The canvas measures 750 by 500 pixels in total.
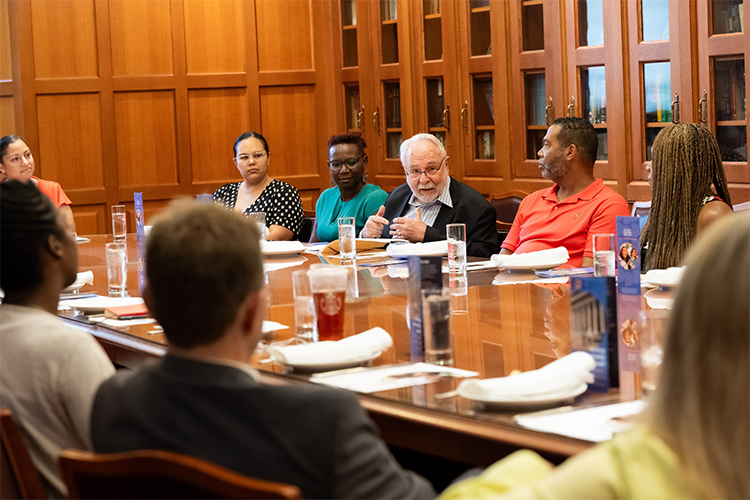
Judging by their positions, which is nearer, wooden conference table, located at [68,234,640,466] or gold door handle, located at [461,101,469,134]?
wooden conference table, located at [68,234,640,466]

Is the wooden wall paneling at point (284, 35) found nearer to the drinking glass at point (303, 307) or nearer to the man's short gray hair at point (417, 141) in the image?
the man's short gray hair at point (417, 141)

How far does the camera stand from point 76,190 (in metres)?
6.63

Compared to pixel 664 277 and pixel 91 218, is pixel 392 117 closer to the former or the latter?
pixel 91 218

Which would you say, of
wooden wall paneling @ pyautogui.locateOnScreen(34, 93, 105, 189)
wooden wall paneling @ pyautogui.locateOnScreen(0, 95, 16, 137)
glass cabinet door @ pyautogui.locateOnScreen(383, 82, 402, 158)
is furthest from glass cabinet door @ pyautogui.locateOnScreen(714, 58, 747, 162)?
wooden wall paneling @ pyautogui.locateOnScreen(0, 95, 16, 137)

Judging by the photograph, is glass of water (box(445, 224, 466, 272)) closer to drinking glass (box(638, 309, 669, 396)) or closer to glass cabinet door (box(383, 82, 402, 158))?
drinking glass (box(638, 309, 669, 396))

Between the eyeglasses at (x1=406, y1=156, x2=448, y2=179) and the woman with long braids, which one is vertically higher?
the eyeglasses at (x1=406, y1=156, x2=448, y2=179)

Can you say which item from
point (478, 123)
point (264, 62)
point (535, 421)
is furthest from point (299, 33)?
point (535, 421)

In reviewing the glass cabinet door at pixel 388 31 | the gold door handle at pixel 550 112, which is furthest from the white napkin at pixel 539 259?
the glass cabinet door at pixel 388 31

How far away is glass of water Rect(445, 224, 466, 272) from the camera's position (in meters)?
2.82

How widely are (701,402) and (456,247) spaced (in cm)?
197

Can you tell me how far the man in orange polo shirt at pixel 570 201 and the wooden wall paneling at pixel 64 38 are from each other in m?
3.89

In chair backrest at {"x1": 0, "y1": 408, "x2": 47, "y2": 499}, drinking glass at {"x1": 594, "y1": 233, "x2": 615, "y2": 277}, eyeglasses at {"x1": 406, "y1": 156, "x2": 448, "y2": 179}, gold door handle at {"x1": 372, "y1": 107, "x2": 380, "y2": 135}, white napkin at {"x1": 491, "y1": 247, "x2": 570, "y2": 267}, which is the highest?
gold door handle at {"x1": 372, "y1": 107, "x2": 380, "y2": 135}

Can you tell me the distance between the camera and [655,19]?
4660 mm

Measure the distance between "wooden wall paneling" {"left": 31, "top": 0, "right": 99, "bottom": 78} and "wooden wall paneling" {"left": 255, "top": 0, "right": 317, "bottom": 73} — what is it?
125 centimetres
